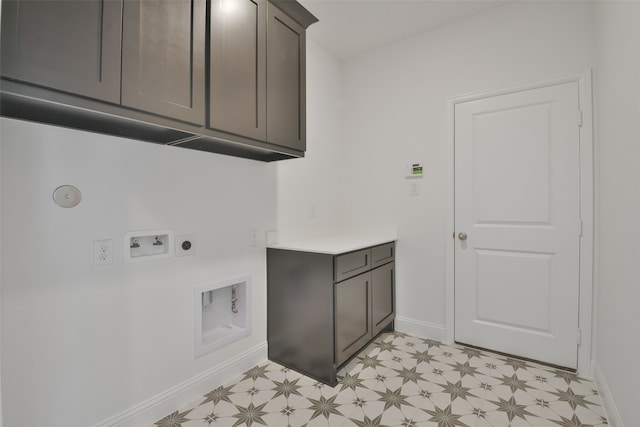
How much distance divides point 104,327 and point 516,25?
129 inches

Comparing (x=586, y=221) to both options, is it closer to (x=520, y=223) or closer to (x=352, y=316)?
(x=520, y=223)

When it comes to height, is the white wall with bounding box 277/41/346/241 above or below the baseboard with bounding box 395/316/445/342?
above

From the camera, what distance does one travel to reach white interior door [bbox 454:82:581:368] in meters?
2.15

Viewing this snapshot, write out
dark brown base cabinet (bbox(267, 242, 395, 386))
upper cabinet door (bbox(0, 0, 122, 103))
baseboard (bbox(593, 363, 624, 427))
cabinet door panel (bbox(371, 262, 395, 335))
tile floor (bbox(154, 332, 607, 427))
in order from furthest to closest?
1. cabinet door panel (bbox(371, 262, 395, 335))
2. dark brown base cabinet (bbox(267, 242, 395, 386))
3. tile floor (bbox(154, 332, 607, 427))
4. baseboard (bbox(593, 363, 624, 427))
5. upper cabinet door (bbox(0, 0, 122, 103))

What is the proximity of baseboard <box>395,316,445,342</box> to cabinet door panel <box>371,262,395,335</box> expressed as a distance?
0.47 feet

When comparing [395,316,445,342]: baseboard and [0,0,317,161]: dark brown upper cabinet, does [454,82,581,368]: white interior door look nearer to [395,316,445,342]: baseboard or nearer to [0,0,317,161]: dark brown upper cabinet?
[395,316,445,342]: baseboard

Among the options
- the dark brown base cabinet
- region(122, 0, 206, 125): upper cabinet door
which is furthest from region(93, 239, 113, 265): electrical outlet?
the dark brown base cabinet

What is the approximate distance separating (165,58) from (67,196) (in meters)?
0.74

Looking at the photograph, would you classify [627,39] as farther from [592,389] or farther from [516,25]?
[592,389]

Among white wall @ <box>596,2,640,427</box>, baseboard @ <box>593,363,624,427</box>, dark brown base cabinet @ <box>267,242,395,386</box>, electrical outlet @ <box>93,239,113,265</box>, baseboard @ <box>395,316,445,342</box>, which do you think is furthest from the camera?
baseboard @ <box>395,316,445,342</box>

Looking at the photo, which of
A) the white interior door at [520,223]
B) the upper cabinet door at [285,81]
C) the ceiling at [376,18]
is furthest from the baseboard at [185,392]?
the ceiling at [376,18]

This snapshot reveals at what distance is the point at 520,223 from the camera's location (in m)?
2.32

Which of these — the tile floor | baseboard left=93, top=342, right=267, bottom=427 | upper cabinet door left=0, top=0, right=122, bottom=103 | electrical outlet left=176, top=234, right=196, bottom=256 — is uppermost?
upper cabinet door left=0, top=0, right=122, bottom=103

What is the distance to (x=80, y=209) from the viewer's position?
1.39 meters
